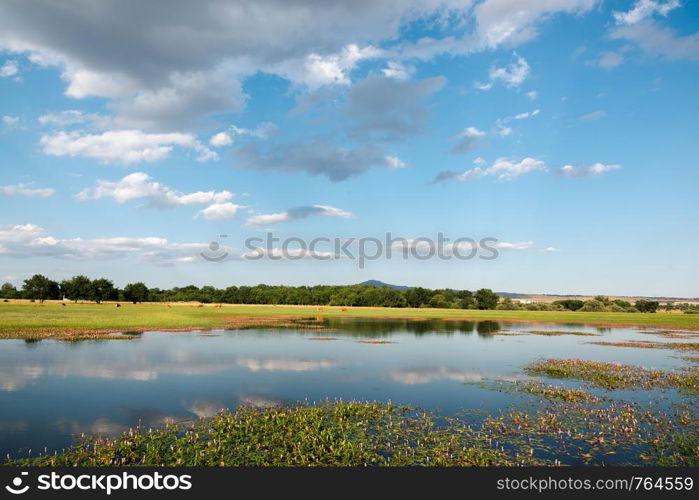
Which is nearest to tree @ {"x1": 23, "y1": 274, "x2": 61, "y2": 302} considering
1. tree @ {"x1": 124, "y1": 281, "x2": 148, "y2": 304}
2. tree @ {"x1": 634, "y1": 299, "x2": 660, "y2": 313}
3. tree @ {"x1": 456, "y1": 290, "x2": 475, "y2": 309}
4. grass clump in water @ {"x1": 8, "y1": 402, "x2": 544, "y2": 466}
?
tree @ {"x1": 124, "y1": 281, "x2": 148, "y2": 304}

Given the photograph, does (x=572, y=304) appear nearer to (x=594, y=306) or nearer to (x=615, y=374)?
(x=594, y=306)

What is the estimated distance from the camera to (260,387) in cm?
2359

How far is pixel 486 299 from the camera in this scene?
578 feet

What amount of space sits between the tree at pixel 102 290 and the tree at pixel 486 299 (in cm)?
15929

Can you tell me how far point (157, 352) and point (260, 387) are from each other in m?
17.9

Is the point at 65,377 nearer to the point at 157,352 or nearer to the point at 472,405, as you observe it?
the point at 157,352

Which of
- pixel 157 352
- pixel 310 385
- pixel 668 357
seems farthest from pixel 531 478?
pixel 668 357

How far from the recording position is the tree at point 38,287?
16738 centimetres

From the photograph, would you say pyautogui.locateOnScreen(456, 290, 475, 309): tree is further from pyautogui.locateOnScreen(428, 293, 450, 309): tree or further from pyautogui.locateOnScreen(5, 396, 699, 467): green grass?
pyautogui.locateOnScreen(5, 396, 699, 467): green grass

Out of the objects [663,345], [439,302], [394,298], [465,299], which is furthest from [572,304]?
[663,345]

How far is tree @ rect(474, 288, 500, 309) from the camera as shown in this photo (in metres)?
175

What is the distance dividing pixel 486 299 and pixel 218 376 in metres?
165

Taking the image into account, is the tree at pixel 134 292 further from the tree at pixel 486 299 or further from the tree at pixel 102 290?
the tree at pixel 486 299

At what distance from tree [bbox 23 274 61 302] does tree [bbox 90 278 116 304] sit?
62.8 ft
